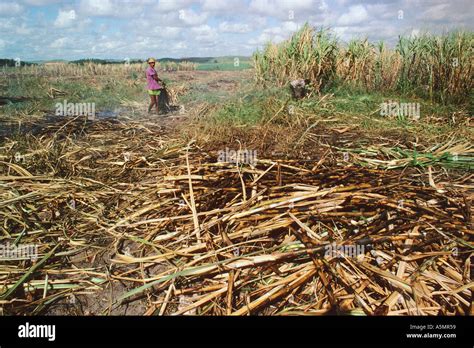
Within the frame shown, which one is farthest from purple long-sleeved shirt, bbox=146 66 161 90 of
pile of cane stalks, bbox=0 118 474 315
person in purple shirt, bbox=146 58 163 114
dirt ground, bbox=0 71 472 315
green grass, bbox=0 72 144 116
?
pile of cane stalks, bbox=0 118 474 315

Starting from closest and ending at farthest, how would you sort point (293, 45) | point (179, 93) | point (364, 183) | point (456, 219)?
point (456, 219)
point (364, 183)
point (293, 45)
point (179, 93)

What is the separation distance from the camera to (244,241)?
7.17 ft

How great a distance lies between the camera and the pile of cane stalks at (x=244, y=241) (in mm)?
1854

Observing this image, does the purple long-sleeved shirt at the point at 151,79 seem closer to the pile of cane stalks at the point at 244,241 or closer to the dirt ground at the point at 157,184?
the dirt ground at the point at 157,184

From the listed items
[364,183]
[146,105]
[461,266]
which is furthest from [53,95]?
[461,266]

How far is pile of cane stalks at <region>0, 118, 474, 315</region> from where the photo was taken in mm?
1854

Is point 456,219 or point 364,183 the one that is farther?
point 364,183

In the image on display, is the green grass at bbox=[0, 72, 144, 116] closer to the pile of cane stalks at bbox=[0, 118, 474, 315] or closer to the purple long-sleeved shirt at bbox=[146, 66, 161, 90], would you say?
the purple long-sleeved shirt at bbox=[146, 66, 161, 90]

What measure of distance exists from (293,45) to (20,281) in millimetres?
9085

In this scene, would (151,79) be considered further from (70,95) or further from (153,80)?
(70,95)

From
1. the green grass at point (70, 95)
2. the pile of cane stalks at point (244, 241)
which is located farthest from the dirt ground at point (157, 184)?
the green grass at point (70, 95)

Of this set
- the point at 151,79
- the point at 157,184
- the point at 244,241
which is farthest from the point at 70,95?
the point at 244,241

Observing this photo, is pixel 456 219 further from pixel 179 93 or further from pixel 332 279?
pixel 179 93

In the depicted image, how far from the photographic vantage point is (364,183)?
8.36 feet
